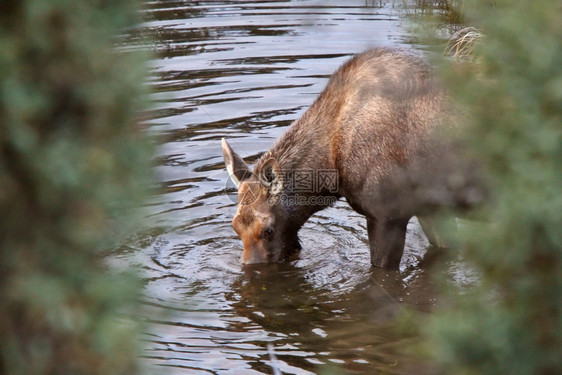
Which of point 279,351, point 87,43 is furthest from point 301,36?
point 87,43

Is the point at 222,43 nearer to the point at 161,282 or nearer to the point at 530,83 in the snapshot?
the point at 161,282

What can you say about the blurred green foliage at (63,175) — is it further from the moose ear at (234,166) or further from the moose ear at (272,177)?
the moose ear at (234,166)

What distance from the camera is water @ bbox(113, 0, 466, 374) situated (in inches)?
230

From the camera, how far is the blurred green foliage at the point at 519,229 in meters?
2.49

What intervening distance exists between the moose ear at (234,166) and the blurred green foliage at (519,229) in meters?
5.03

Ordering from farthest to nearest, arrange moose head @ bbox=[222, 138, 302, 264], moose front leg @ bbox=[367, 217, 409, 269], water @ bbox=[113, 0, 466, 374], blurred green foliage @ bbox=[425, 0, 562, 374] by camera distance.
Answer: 1. moose head @ bbox=[222, 138, 302, 264]
2. moose front leg @ bbox=[367, 217, 409, 269]
3. water @ bbox=[113, 0, 466, 374]
4. blurred green foliage @ bbox=[425, 0, 562, 374]

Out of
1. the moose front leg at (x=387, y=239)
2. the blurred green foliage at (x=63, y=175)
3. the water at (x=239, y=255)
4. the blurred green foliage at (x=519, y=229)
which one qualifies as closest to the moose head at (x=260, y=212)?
the water at (x=239, y=255)

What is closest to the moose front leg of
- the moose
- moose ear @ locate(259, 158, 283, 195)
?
the moose

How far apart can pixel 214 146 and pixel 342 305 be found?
464 cm

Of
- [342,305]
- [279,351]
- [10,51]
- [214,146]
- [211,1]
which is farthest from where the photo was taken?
[211,1]

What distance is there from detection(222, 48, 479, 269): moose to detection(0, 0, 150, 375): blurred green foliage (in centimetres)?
499

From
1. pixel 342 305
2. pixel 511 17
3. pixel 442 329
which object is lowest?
pixel 342 305

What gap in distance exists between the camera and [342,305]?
6918 mm

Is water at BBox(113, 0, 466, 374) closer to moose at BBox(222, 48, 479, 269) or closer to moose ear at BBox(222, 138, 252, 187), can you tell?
moose at BBox(222, 48, 479, 269)
